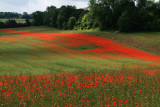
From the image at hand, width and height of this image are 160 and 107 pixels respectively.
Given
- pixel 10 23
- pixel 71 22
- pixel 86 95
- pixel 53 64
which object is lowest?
pixel 53 64


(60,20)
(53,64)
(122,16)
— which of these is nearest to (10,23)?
(60,20)

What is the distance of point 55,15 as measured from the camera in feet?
393

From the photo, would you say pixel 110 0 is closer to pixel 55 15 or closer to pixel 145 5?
pixel 145 5

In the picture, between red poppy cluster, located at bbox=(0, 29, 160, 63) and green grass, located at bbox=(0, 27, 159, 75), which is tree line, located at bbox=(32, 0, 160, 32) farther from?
green grass, located at bbox=(0, 27, 159, 75)

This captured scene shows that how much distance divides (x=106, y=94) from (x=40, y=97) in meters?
2.55

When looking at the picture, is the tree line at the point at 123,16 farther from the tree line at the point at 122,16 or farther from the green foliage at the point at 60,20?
the green foliage at the point at 60,20

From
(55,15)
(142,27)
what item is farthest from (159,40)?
(55,15)

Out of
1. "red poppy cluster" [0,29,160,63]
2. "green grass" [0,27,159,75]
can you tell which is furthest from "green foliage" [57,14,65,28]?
"green grass" [0,27,159,75]

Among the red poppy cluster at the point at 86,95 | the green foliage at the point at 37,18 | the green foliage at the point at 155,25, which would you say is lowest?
the red poppy cluster at the point at 86,95

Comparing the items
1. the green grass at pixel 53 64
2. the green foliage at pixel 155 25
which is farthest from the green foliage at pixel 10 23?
the green grass at pixel 53 64

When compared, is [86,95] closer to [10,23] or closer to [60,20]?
[60,20]

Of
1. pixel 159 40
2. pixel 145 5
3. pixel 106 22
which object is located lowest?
pixel 159 40

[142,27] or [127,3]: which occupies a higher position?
[127,3]

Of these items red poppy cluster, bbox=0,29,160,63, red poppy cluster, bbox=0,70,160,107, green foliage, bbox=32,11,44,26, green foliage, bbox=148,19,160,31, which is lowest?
red poppy cluster, bbox=0,29,160,63
